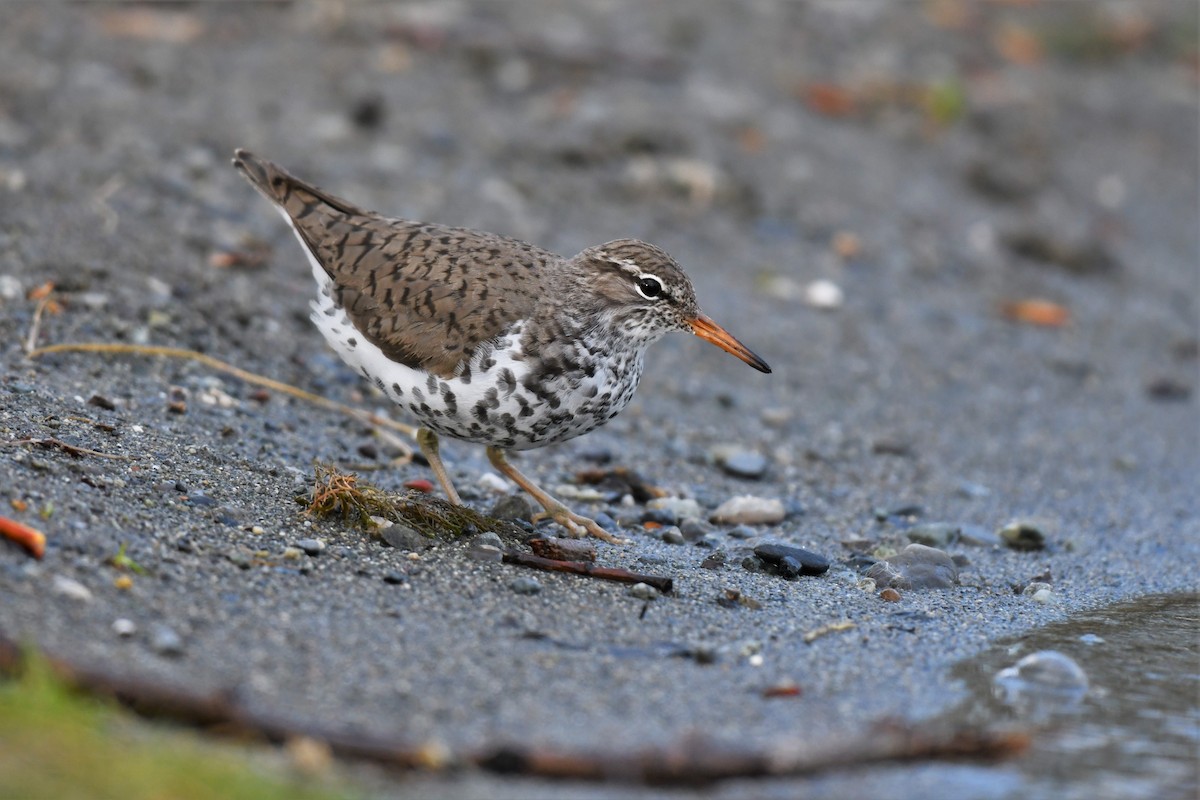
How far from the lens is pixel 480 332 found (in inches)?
258

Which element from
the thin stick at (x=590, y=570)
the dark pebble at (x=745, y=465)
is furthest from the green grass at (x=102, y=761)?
the dark pebble at (x=745, y=465)

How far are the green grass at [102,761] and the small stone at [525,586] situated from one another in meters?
1.78

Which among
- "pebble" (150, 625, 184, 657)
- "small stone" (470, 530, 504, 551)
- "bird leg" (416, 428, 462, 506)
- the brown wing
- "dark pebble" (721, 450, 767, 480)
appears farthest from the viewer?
"dark pebble" (721, 450, 767, 480)

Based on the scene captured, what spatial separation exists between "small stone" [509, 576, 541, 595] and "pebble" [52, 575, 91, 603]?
1.71m

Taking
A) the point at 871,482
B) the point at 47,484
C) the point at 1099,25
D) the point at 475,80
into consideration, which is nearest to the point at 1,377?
the point at 47,484

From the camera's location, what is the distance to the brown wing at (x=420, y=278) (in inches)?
259

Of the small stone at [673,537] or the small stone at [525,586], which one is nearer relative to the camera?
the small stone at [525,586]

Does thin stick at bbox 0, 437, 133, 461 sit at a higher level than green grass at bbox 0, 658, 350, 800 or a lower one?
higher

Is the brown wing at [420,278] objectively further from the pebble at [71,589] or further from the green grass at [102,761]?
the green grass at [102,761]

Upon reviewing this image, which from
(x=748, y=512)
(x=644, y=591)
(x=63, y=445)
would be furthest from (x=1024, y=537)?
(x=63, y=445)

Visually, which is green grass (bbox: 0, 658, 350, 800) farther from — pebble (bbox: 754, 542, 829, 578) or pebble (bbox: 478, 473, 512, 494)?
pebble (bbox: 478, 473, 512, 494)

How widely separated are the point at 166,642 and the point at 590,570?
79.3 inches

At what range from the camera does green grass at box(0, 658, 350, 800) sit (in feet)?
12.6

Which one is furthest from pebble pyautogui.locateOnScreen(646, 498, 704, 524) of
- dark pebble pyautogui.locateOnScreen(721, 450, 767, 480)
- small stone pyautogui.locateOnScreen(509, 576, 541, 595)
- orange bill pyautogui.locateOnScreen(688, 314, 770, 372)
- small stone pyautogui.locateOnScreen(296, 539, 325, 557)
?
small stone pyautogui.locateOnScreen(296, 539, 325, 557)
